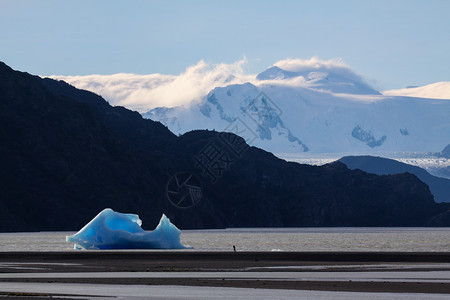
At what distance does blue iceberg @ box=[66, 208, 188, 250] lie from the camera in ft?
392

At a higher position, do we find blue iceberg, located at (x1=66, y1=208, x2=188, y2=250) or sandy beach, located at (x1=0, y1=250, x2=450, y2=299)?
sandy beach, located at (x1=0, y1=250, x2=450, y2=299)

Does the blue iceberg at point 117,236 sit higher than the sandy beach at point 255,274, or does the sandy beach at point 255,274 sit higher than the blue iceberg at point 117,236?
the sandy beach at point 255,274

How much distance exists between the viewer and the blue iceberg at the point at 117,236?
119 metres

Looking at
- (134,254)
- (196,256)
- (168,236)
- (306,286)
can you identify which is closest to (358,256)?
(196,256)

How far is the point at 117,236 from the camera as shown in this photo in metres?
120

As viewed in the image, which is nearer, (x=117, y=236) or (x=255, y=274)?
(x=255, y=274)

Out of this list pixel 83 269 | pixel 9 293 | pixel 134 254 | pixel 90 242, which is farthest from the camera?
pixel 90 242

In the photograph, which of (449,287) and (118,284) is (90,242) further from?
(449,287)

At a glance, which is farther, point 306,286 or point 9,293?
point 306,286

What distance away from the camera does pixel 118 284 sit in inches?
2103

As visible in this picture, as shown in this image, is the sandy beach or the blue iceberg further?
the blue iceberg

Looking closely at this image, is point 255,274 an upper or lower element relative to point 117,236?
upper

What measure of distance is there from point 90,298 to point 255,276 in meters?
21.0

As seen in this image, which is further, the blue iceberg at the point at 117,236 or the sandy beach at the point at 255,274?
the blue iceberg at the point at 117,236
